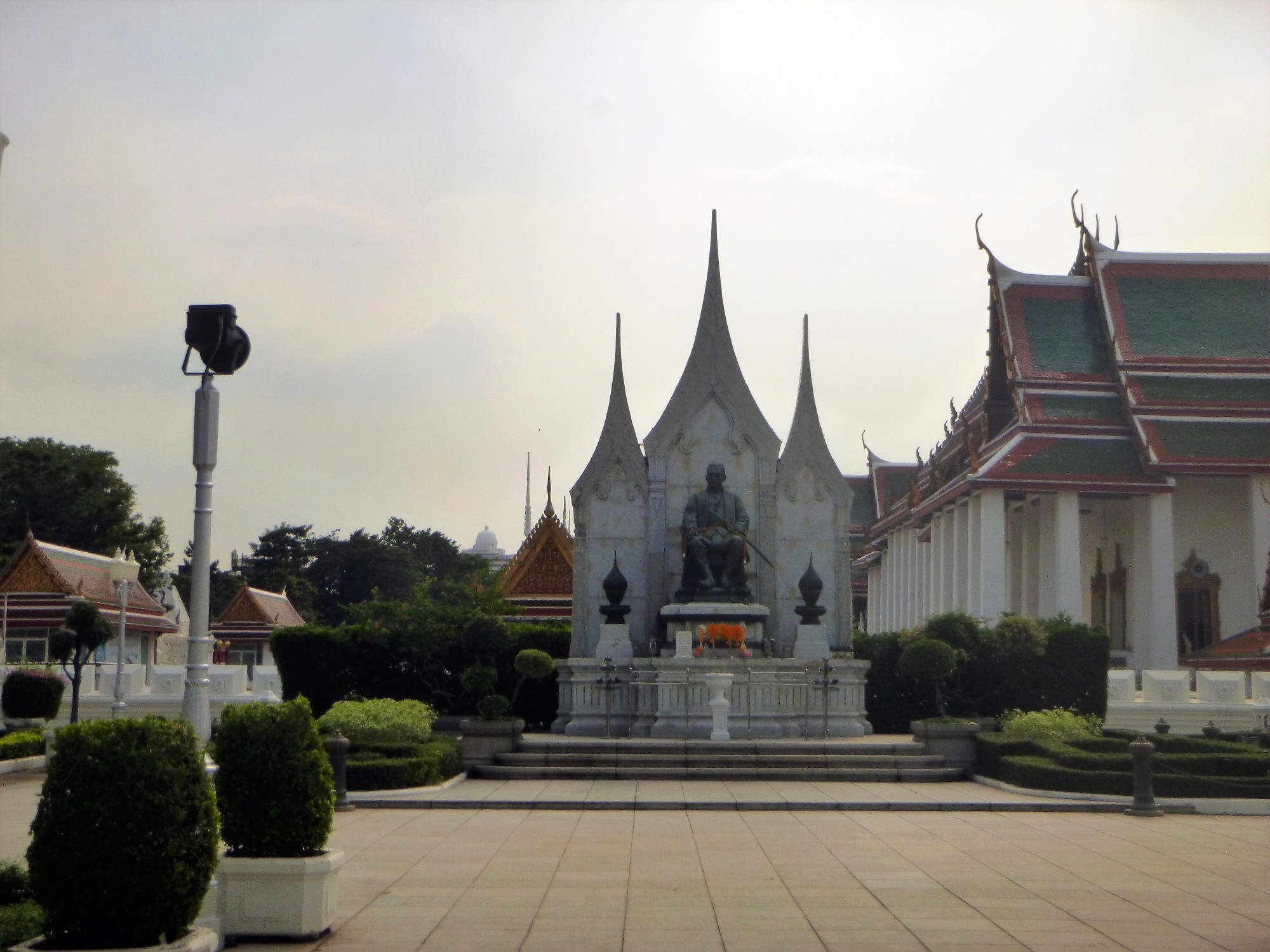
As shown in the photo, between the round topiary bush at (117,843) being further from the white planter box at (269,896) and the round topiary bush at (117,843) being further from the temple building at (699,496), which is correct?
the temple building at (699,496)

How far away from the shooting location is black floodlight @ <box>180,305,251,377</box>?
31.8ft

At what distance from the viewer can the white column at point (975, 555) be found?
139 feet

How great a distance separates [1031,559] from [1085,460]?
8572 millimetres

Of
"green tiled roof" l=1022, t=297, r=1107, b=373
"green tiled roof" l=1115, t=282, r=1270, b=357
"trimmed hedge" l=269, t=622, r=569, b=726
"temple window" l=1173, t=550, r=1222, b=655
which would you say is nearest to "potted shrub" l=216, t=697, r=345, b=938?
"trimmed hedge" l=269, t=622, r=569, b=726

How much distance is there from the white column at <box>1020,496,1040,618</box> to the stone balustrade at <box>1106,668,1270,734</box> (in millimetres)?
19922

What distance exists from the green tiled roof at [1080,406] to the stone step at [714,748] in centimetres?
2315

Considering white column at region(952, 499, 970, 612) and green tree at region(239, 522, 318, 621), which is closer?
white column at region(952, 499, 970, 612)

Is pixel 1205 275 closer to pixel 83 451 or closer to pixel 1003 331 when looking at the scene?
pixel 1003 331

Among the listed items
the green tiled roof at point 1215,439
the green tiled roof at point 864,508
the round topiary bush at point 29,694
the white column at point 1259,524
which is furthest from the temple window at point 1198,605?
the round topiary bush at point 29,694

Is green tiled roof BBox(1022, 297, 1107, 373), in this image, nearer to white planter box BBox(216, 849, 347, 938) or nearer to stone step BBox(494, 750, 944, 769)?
stone step BBox(494, 750, 944, 769)

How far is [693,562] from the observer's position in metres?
26.2

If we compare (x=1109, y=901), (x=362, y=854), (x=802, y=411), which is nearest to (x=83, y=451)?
(x=802, y=411)

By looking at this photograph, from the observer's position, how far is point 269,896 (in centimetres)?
866

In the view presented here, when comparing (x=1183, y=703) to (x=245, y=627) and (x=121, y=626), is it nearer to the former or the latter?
(x=121, y=626)
